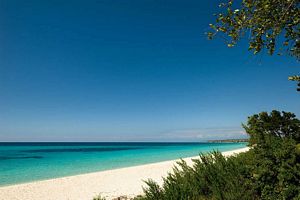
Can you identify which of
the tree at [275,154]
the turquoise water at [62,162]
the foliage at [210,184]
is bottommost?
the turquoise water at [62,162]

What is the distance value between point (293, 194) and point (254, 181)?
1.94ft

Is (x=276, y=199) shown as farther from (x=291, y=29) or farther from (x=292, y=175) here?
(x=291, y=29)

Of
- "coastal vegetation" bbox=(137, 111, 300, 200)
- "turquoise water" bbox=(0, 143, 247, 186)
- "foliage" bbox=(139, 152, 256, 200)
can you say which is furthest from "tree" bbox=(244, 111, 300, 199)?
"turquoise water" bbox=(0, 143, 247, 186)

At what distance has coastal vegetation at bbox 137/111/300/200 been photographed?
3.24m

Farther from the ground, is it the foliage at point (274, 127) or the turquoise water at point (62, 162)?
the foliage at point (274, 127)

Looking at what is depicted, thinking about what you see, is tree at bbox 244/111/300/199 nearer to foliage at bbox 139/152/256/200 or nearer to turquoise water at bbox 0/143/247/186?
foliage at bbox 139/152/256/200

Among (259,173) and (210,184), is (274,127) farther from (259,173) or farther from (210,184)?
(210,184)

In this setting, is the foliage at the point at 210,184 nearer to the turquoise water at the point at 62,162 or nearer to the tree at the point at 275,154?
the tree at the point at 275,154

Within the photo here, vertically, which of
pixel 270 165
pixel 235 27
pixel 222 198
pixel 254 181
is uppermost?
pixel 235 27

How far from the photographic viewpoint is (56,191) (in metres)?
Result: 13.6

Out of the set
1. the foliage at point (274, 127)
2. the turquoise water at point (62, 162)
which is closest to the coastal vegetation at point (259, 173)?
the foliage at point (274, 127)

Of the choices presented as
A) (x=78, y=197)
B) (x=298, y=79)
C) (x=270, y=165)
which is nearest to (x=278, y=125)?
(x=270, y=165)

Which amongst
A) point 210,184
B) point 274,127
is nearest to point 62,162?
point 210,184

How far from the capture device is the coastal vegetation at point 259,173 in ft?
10.6
